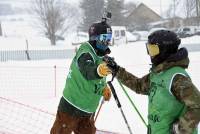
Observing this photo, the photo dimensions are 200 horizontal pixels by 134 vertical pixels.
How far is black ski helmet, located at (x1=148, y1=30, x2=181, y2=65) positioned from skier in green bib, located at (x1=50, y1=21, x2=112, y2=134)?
3.37 feet

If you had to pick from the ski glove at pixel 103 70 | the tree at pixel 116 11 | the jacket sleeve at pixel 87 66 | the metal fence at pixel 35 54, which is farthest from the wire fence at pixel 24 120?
the tree at pixel 116 11

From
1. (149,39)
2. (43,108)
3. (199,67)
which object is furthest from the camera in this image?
(199,67)

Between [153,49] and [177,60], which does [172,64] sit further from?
[153,49]

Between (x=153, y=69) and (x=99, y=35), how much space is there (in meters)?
1.20

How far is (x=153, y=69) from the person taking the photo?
3127mm

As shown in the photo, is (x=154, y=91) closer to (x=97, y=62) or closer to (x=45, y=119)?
(x=97, y=62)

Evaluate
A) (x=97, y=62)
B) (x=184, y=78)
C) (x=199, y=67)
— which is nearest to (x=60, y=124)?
(x=97, y=62)

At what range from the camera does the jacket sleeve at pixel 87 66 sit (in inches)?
153

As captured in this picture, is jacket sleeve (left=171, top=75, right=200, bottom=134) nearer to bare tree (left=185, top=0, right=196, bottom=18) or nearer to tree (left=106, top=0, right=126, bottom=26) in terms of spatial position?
tree (left=106, top=0, right=126, bottom=26)

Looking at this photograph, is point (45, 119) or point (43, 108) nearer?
point (45, 119)

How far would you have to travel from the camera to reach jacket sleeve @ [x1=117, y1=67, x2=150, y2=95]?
11.4 feet

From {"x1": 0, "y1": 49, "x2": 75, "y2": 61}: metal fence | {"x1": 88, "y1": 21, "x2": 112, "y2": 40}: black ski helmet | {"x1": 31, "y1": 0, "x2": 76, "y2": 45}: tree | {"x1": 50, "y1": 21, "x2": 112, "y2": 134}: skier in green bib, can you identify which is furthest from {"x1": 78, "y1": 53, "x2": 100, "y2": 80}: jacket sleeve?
{"x1": 31, "y1": 0, "x2": 76, "y2": 45}: tree

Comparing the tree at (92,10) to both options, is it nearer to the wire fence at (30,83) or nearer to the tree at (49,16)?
the tree at (49,16)

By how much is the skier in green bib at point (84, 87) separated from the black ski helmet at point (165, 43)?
3.37 ft
